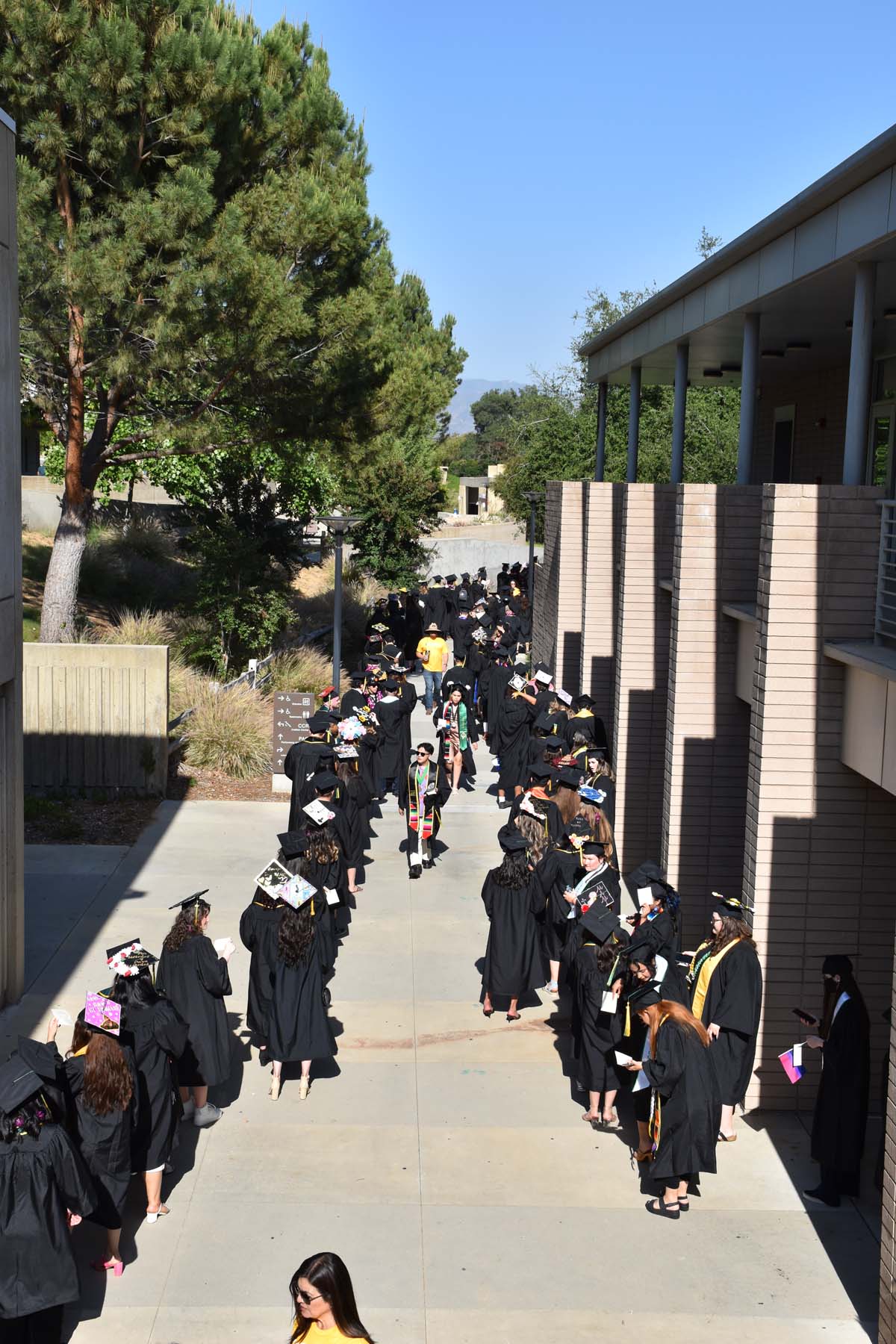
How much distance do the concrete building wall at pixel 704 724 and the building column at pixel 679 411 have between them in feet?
10.5

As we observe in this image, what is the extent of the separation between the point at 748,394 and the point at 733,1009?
18.8ft

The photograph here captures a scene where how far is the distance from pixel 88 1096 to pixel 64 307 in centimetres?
1350

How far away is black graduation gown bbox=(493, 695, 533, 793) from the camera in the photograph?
54.4 feet

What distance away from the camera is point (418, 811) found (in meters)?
13.9

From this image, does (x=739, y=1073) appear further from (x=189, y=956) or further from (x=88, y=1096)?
(x=88, y=1096)

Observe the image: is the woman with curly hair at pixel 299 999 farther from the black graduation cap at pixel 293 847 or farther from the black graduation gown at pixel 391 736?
the black graduation gown at pixel 391 736

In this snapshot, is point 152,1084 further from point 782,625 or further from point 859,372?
point 859,372

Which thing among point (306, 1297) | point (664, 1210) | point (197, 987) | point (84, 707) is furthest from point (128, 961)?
point (84, 707)

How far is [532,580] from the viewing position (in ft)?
91.5

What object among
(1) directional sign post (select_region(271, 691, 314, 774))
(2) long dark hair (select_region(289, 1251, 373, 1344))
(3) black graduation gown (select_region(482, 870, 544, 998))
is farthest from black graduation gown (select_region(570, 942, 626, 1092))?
(1) directional sign post (select_region(271, 691, 314, 774))

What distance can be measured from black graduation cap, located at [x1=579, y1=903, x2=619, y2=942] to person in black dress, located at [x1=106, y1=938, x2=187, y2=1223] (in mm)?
2671

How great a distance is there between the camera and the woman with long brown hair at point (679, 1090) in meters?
7.42

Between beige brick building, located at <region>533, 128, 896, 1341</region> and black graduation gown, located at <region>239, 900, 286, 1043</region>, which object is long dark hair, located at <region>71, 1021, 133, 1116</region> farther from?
beige brick building, located at <region>533, 128, 896, 1341</region>

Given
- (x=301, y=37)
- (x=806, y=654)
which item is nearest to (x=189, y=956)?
(x=806, y=654)
